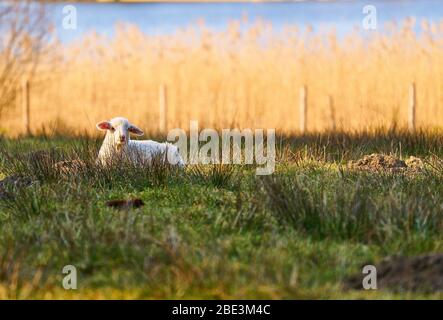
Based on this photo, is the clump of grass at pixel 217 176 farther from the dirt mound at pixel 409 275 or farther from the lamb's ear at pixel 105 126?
the dirt mound at pixel 409 275

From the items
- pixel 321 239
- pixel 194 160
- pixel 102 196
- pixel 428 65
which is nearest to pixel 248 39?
pixel 428 65

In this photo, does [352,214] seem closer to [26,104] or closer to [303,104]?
[303,104]

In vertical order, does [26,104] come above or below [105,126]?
above

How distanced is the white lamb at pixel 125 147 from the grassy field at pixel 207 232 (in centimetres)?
64

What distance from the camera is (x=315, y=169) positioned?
9000mm

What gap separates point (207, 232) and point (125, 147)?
3256 mm

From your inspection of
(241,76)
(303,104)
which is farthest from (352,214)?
(241,76)

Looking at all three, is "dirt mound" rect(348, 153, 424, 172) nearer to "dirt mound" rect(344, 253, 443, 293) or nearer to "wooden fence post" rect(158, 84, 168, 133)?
"dirt mound" rect(344, 253, 443, 293)

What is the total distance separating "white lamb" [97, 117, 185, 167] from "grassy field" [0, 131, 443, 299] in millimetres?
643

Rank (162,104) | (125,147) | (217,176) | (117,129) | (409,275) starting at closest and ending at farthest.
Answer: (409,275), (217,176), (125,147), (117,129), (162,104)

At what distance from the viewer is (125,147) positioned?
910 cm

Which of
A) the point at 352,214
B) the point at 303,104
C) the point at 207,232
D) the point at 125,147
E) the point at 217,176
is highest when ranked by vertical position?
the point at 303,104

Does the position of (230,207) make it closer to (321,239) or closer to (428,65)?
(321,239)
